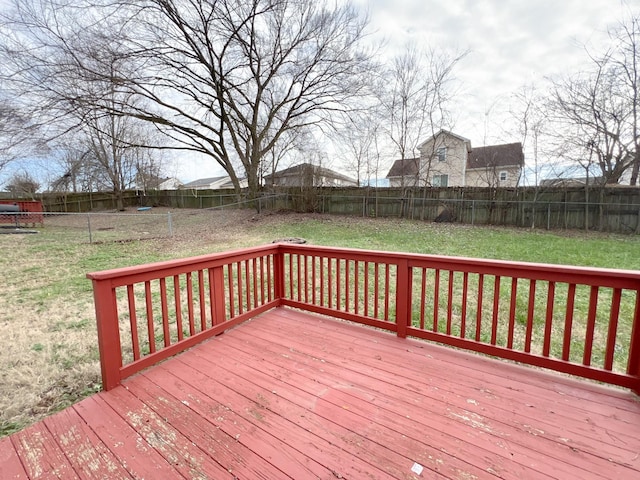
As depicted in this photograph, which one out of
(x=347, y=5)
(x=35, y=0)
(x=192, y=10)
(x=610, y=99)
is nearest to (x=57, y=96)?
(x=35, y=0)

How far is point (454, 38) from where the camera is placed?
35.1 ft

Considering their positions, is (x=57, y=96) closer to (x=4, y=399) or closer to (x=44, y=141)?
(x=44, y=141)

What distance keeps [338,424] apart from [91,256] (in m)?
7.00

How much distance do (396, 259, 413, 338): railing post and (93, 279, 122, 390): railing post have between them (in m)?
2.21

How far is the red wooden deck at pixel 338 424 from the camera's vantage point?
1.40 meters

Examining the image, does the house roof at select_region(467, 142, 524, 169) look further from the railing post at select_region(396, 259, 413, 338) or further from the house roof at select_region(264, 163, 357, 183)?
the railing post at select_region(396, 259, 413, 338)

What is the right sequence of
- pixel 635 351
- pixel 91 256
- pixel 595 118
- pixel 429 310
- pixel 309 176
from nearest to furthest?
pixel 635 351 < pixel 429 310 < pixel 91 256 < pixel 595 118 < pixel 309 176

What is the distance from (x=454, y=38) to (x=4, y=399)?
13.9m

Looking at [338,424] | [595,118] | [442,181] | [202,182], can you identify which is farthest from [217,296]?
[202,182]

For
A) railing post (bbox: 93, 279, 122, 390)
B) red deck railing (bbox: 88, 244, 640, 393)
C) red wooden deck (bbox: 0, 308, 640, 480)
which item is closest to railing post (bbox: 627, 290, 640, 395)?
red deck railing (bbox: 88, 244, 640, 393)

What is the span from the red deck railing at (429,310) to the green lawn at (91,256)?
441 millimetres

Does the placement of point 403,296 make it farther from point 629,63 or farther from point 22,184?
point 22,184

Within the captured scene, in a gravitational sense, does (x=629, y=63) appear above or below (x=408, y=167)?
above

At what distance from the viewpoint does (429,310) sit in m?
3.60
